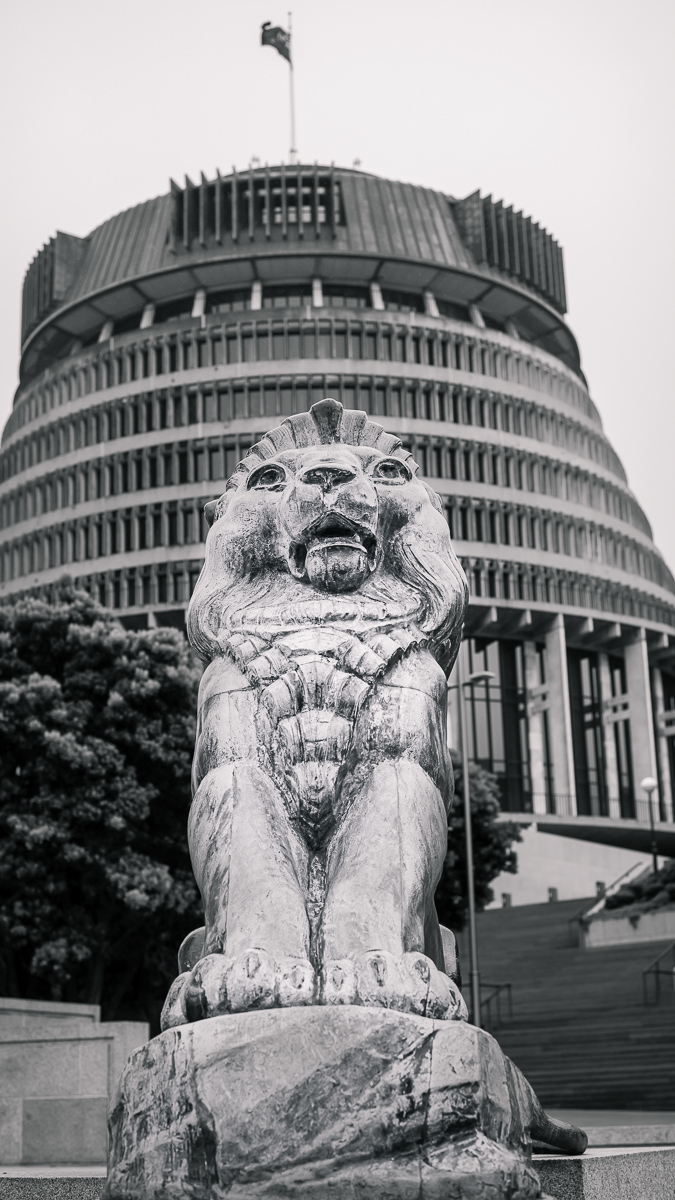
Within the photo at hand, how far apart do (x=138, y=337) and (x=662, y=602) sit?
97.8 feet

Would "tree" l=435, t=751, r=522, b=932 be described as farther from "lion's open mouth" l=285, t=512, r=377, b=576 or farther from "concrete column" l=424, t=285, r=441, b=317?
"concrete column" l=424, t=285, r=441, b=317

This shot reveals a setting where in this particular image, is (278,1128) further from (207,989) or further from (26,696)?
(26,696)

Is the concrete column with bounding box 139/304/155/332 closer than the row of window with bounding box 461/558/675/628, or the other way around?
the row of window with bounding box 461/558/675/628

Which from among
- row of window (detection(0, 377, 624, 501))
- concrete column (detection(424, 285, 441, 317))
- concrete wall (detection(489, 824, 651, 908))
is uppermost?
concrete column (detection(424, 285, 441, 317))

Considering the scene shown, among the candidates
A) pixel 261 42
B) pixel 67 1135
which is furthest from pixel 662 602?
pixel 67 1135

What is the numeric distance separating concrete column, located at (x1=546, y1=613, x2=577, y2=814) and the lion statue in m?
62.4

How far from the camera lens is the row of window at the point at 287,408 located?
6969 centimetres

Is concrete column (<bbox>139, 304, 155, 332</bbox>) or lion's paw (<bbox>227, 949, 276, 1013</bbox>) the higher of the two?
concrete column (<bbox>139, 304, 155, 332</bbox>)

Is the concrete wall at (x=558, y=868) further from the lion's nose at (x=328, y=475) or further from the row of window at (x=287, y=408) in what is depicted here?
the lion's nose at (x=328, y=475)

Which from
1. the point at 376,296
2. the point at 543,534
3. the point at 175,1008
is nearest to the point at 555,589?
the point at 543,534

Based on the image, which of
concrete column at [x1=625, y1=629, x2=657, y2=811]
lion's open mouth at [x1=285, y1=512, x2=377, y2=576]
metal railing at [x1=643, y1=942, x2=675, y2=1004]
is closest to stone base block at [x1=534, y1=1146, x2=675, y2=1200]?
lion's open mouth at [x1=285, y1=512, x2=377, y2=576]

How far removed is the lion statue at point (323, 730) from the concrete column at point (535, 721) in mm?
62112

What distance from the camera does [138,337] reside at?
236 feet

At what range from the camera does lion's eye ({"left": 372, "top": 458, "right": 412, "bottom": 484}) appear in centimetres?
631
